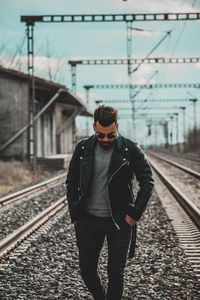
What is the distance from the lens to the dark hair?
3.03 metres

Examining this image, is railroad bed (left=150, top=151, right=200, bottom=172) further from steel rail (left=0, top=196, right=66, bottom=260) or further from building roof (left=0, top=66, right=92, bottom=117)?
steel rail (left=0, top=196, right=66, bottom=260)

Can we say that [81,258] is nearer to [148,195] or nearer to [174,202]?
[148,195]

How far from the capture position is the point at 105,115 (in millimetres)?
3023

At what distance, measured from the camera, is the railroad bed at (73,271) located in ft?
13.7

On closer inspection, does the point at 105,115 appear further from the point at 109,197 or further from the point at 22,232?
the point at 22,232

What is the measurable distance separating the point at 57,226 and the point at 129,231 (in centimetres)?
478

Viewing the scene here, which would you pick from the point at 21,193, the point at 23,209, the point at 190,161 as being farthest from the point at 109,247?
the point at 190,161

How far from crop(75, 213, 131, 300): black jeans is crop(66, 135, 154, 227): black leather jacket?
88 millimetres

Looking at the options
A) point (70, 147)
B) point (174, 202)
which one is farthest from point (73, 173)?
point (70, 147)

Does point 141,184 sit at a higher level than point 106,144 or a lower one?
lower

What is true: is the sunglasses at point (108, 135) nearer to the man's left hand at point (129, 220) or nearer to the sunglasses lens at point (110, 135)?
the sunglasses lens at point (110, 135)

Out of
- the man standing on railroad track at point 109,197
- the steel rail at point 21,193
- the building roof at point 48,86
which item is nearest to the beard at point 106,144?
the man standing on railroad track at point 109,197

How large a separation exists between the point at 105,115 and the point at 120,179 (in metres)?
0.49

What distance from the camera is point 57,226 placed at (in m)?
7.68
